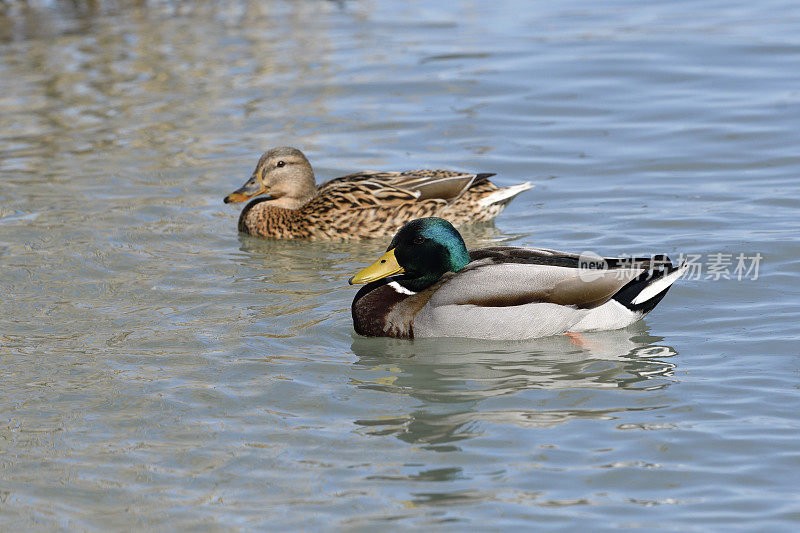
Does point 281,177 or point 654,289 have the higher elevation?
point 281,177

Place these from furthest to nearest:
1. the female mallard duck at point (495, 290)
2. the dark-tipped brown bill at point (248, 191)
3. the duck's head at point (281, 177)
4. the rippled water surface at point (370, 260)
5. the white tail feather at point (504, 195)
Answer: the duck's head at point (281, 177)
the dark-tipped brown bill at point (248, 191)
the white tail feather at point (504, 195)
the female mallard duck at point (495, 290)
the rippled water surface at point (370, 260)

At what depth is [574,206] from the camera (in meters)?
11.1

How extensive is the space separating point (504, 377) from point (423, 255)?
48.5 inches

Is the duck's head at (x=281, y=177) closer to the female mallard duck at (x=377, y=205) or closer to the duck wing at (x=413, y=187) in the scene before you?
the female mallard duck at (x=377, y=205)

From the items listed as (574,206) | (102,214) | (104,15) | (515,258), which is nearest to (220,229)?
(102,214)

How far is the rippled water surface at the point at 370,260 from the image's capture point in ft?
19.7

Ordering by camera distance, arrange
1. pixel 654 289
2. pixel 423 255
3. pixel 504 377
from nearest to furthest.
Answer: pixel 504 377
pixel 654 289
pixel 423 255

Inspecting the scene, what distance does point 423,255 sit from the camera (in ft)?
27.1

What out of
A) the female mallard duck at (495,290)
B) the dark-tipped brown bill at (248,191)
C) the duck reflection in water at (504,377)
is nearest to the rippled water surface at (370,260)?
the duck reflection in water at (504,377)

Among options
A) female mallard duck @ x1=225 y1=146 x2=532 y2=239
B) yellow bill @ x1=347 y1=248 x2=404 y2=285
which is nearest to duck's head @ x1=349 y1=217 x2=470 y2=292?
yellow bill @ x1=347 y1=248 x2=404 y2=285

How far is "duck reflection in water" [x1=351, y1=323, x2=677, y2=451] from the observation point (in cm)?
668

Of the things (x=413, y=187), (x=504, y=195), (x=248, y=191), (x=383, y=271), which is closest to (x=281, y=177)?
(x=248, y=191)

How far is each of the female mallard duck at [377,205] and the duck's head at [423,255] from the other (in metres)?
2.60

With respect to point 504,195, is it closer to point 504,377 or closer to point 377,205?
point 377,205
